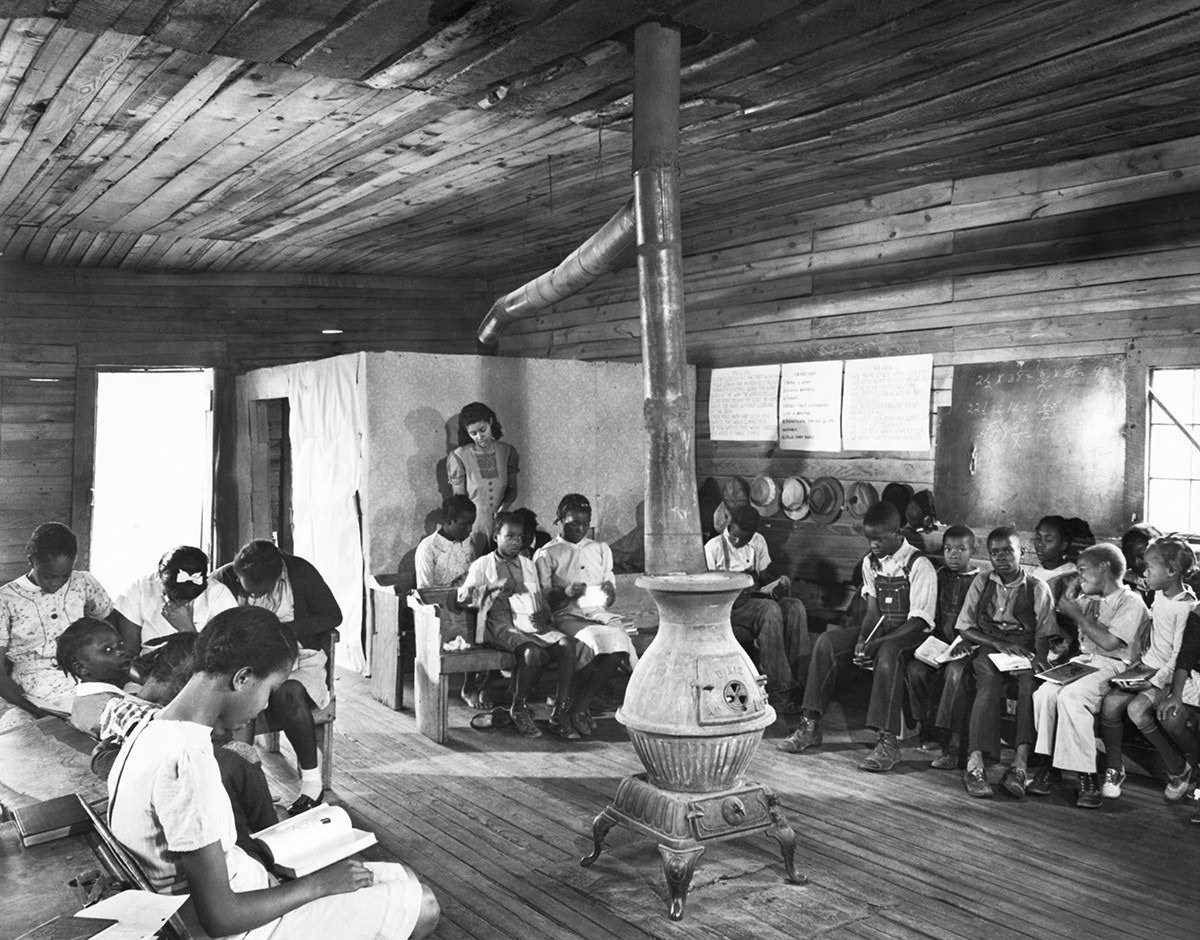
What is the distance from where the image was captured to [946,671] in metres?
6.09

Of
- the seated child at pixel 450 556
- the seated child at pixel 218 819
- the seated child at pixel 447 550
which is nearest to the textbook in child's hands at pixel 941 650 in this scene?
the seated child at pixel 450 556

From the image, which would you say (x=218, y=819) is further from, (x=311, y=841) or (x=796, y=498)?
(x=796, y=498)

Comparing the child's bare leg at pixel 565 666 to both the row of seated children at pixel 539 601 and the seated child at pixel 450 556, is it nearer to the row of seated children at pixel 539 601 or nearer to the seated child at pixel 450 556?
the row of seated children at pixel 539 601

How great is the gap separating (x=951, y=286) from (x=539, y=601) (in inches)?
142

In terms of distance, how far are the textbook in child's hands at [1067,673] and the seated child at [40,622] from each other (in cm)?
502

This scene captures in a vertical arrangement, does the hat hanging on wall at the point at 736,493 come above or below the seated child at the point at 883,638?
above

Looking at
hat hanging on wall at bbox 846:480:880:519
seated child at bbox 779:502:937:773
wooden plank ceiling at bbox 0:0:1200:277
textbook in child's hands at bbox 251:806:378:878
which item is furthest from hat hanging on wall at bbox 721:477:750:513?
textbook in child's hands at bbox 251:806:378:878

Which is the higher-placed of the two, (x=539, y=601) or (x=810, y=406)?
(x=810, y=406)

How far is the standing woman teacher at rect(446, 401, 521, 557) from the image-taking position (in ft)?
26.9

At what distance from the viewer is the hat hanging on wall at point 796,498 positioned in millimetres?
8219

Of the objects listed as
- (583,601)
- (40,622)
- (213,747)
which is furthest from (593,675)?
(213,747)

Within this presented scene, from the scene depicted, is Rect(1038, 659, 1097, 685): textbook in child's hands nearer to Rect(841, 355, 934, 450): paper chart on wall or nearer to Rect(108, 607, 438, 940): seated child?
Rect(841, 355, 934, 450): paper chart on wall

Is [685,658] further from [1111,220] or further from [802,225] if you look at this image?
[802,225]

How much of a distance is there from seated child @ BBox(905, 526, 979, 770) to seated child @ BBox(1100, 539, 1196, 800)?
82cm
